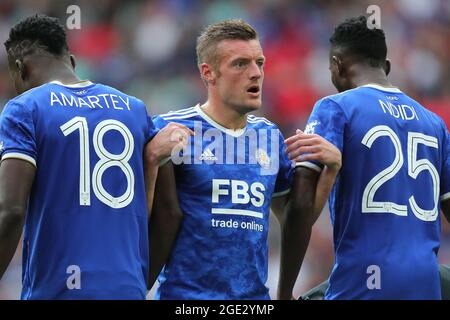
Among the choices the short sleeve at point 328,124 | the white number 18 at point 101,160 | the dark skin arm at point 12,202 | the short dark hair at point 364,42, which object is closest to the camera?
the dark skin arm at point 12,202

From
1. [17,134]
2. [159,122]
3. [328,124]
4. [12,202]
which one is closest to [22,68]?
[17,134]

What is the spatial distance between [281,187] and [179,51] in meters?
7.37

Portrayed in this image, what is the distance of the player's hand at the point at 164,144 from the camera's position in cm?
617

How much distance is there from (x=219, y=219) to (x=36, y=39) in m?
1.51

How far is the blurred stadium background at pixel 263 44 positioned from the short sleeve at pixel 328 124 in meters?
6.27

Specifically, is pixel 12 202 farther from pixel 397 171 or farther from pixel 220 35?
pixel 397 171

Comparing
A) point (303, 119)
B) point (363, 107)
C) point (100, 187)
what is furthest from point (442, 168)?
point (303, 119)

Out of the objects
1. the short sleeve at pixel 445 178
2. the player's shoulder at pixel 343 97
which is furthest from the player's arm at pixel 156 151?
the short sleeve at pixel 445 178

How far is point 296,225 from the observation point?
652cm

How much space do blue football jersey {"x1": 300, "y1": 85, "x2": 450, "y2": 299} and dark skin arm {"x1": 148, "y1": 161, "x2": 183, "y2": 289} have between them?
86 centimetres

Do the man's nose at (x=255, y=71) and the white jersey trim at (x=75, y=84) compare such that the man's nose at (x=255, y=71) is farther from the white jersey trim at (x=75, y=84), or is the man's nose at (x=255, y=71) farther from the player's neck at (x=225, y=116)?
the white jersey trim at (x=75, y=84)

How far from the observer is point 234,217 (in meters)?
6.28

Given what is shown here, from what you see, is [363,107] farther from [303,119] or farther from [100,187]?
[303,119]
